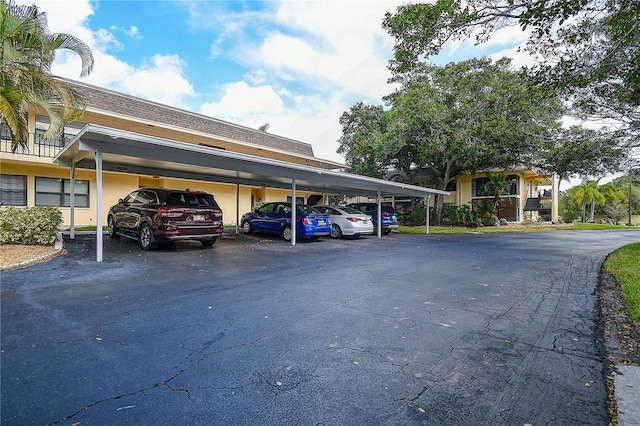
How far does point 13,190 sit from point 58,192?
1605 mm

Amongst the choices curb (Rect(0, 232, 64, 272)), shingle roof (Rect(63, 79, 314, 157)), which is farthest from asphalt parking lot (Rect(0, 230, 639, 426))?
shingle roof (Rect(63, 79, 314, 157))

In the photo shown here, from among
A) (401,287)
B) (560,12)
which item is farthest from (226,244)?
(560,12)

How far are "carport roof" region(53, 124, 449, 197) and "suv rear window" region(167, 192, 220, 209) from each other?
0.90 m

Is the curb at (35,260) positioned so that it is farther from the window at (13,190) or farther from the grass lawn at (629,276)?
the grass lawn at (629,276)

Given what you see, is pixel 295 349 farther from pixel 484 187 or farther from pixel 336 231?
pixel 484 187

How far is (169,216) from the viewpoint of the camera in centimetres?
876

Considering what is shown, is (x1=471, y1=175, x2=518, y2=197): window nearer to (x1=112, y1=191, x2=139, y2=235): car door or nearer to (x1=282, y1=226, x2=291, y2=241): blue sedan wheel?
(x1=282, y1=226, x2=291, y2=241): blue sedan wheel

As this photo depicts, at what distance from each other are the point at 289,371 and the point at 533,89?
9.39 meters

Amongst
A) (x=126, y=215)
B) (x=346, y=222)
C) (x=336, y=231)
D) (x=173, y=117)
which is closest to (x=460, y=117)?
(x=346, y=222)

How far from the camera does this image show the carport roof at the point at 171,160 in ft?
24.6

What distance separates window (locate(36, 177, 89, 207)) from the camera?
49.3 feet

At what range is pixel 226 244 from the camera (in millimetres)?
11375

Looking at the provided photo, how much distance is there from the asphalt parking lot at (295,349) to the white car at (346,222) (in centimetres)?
723

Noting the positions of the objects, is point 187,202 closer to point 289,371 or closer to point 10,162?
point 289,371
